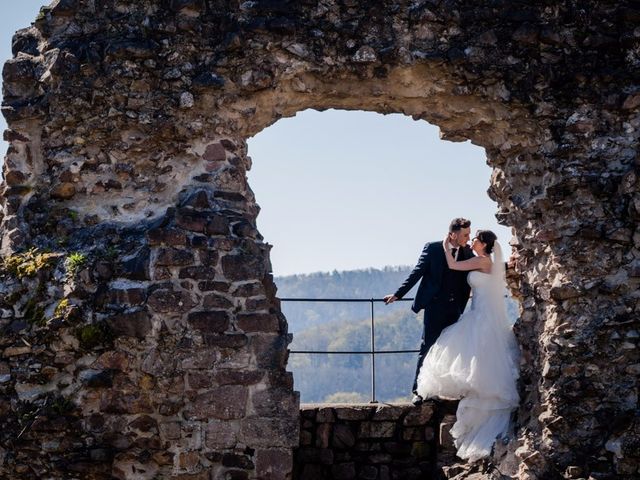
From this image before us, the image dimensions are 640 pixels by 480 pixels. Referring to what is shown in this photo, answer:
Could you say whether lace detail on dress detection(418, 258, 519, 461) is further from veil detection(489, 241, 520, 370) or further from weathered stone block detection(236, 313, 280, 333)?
weathered stone block detection(236, 313, 280, 333)

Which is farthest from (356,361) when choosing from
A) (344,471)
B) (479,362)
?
(479,362)

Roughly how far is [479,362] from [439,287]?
77 centimetres

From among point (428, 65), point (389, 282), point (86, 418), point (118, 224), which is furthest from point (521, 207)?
point (389, 282)

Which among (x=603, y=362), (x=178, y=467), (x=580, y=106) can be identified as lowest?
(x=178, y=467)

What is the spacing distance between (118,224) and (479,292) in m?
2.76

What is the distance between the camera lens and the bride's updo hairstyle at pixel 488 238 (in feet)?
24.7

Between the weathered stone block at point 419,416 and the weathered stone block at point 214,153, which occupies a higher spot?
the weathered stone block at point 214,153

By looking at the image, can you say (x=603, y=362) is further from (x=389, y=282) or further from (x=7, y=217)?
(x=389, y=282)

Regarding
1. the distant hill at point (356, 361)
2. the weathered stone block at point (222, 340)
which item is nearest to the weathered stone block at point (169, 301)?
the weathered stone block at point (222, 340)

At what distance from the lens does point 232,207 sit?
Result: 279 inches

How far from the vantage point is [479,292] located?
24.6ft

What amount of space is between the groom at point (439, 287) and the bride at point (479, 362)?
0.12m

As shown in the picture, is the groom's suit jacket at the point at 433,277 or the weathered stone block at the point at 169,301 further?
the groom's suit jacket at the point at 433,277

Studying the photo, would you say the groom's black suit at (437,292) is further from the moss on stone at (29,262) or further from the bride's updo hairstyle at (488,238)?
the moss on stone at (29,262)
